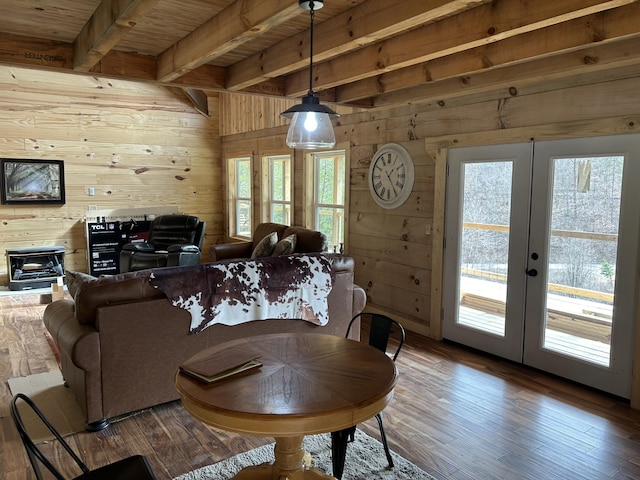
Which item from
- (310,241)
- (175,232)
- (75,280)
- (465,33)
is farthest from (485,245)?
(175,232)

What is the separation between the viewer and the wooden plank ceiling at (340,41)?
262 cm

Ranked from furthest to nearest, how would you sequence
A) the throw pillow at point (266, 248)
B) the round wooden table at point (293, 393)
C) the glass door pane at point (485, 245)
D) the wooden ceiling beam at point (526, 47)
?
the throw pillow at point (266, 248) → the glass door pane at point (485, 245) → the wooden ceiling beam at point (526, 47) → the round wooden table at point (293, 393)

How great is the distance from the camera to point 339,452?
2.32 meters

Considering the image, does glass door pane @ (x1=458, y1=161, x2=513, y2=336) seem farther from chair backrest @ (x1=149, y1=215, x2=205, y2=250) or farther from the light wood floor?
chair backrest @ (x1=149, y1=215, x2=205, y2=250)

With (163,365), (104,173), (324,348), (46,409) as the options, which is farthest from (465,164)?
(104,173)

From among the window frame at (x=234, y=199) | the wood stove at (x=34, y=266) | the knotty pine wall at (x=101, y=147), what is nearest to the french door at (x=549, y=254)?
the window frame at (x=234, y=199)

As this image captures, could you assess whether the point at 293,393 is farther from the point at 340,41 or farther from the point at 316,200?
the point at 316,200

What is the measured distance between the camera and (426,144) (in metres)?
4.62

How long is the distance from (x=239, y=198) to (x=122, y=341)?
5.65m

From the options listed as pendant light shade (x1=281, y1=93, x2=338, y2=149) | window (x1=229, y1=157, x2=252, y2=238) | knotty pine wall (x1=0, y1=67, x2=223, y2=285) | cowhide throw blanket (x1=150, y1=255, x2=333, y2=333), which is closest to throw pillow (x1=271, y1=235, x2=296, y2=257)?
cowhide throw blanket (x1=150, y1=255, x2=333, y2=333)

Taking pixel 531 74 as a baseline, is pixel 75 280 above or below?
below

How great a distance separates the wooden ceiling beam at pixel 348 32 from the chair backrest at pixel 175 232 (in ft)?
10.4

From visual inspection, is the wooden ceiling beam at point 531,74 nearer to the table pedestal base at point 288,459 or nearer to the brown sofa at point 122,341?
the brown sofa at point 122,341

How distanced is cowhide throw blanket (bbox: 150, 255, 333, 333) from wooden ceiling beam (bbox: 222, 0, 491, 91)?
149 centimetres
